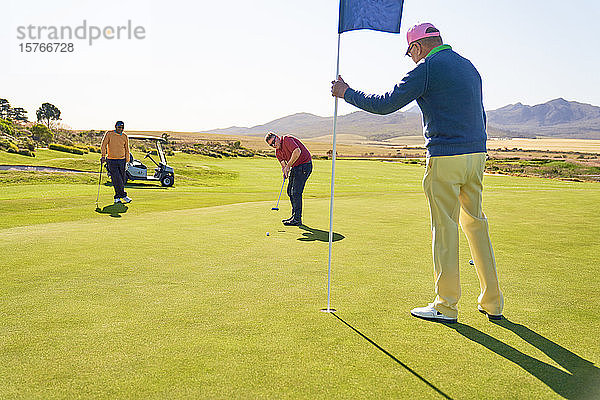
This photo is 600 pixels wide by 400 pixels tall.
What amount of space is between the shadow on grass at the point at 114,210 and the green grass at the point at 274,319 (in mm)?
2403

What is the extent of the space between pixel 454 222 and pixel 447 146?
0.62 meters

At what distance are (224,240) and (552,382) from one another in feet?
17.1

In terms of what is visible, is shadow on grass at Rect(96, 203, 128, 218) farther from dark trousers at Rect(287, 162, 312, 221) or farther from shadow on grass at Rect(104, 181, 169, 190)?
shadow on grass at Rect(104, 181, 169, 190)

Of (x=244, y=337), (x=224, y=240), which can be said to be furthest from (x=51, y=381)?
(x=224, y=240)

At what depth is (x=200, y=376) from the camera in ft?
9.61

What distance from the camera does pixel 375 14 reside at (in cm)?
448

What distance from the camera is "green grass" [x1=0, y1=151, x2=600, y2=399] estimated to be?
2.90 metres

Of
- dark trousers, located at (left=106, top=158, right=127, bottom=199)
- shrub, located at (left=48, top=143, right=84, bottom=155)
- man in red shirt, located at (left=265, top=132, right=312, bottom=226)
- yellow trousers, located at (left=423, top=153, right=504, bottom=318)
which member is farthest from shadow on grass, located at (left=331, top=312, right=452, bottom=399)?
shrub, located at (left=48, top=143, right=84, bottom=155)

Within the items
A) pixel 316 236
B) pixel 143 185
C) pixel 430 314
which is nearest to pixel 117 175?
pixel 316 236

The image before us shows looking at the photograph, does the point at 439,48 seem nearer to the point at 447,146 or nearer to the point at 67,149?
the point at 447,146

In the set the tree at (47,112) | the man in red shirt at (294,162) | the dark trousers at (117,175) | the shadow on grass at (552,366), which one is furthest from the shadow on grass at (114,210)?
the tree at (47,112)

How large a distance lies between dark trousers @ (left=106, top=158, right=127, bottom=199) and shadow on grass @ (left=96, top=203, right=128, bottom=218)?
678mm

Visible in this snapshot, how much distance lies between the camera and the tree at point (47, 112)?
96562 millimetres

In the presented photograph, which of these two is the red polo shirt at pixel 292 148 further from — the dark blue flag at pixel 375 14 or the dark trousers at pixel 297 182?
the dark blue flag at pixel 375 14
